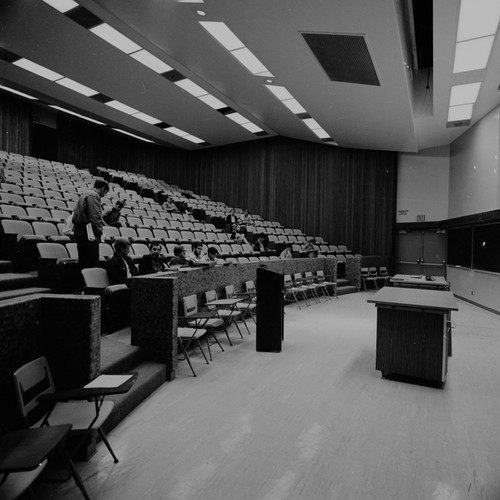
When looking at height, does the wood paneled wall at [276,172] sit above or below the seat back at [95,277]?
above

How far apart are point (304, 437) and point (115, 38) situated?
8244 millimetres

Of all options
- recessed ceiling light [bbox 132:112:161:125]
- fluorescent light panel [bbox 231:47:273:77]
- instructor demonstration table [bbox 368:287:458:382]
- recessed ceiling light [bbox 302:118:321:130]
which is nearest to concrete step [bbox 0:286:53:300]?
instructor demonstration table [bbox 368:287:458:382]

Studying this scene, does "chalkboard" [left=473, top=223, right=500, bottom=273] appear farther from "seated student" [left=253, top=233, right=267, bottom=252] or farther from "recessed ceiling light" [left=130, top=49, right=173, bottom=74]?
"recessed ceiling light" [left=130, top=49, right=173, bottom=74]

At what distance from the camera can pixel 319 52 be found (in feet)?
22.1

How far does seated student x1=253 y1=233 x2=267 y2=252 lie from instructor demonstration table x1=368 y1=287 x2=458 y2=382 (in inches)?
229

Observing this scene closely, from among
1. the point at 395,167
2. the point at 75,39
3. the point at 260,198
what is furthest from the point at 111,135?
the point at 395,167

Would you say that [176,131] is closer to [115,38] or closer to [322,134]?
[322,134]

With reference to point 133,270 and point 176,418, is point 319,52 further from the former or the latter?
point 176,418

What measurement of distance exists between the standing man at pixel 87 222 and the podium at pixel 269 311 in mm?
1878

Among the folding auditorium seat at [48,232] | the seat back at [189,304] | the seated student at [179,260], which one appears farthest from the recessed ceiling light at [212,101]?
the seat back at [189,304]

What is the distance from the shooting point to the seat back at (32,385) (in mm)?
1815

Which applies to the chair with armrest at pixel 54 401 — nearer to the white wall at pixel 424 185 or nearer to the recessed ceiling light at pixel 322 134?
the recessed ceiling light at pixel 322 134

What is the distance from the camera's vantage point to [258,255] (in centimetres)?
901

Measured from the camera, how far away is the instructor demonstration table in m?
3.41
